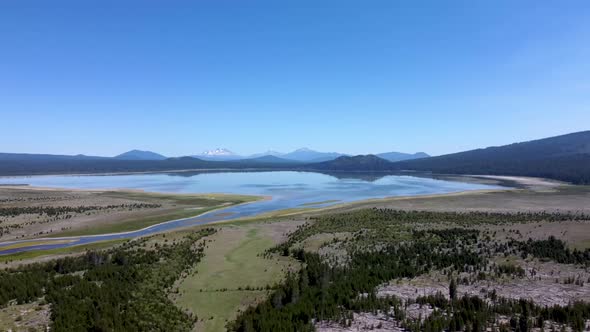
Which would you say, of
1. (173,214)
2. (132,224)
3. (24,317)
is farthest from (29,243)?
(24,317)

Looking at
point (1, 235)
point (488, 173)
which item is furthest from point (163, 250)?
point (488, 173)

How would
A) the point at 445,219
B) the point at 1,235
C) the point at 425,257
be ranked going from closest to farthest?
1. the point at 425,257
2. the point at 1,235
3. the point at 445,219

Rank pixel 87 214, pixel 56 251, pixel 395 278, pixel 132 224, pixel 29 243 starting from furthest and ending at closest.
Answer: pixel 87 214 < pixel 132 224 < pixel 29 243 < pixel 56 251 < pixel 395 278

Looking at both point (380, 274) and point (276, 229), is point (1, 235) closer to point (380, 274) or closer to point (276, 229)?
point (276, 229)

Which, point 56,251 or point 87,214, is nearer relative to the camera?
point 56,251

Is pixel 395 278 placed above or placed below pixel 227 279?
above

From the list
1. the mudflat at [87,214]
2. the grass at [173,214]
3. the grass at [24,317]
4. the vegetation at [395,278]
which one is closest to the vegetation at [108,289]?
the grass at [24,317]

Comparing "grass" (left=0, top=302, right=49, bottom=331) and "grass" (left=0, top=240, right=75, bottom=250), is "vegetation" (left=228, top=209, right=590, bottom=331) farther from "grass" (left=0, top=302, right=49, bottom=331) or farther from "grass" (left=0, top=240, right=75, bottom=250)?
"grass" (left=0, top=240, right=75, bottom=250)

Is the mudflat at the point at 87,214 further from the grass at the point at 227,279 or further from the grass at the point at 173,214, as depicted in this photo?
the grass at the point at 227,279

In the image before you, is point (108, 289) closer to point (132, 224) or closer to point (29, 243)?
point (29, 243)
